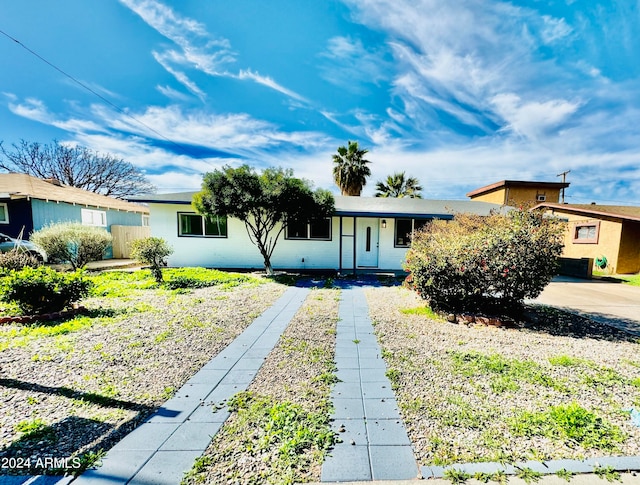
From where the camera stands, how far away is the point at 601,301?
7355 mm

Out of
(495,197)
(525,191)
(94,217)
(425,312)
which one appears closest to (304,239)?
(425,312)

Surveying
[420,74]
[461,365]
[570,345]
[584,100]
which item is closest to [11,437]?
[461,365]

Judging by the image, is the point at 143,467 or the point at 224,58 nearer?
the point at 143,467

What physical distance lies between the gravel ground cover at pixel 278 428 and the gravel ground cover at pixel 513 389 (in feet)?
2.66

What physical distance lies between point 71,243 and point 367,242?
11450 millimetres

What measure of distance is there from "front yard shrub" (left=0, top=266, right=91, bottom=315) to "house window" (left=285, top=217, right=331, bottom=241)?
7347 millimetres

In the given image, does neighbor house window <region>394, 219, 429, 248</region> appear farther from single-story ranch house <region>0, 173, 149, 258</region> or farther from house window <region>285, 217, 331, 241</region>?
single-story ranch house <region>0, 173, 149, 258</region>

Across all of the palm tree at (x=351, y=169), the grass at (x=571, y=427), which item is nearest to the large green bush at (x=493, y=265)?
the grass at (x=571, y=427)

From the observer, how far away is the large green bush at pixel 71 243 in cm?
925

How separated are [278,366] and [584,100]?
13.5m

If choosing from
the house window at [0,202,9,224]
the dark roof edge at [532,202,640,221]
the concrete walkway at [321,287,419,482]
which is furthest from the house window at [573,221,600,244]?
the house window at [0,202,9,224]

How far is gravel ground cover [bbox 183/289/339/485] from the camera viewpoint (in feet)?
5.95

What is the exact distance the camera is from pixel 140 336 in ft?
14.1

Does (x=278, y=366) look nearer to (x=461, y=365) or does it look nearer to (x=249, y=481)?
(x=249, y=481)
